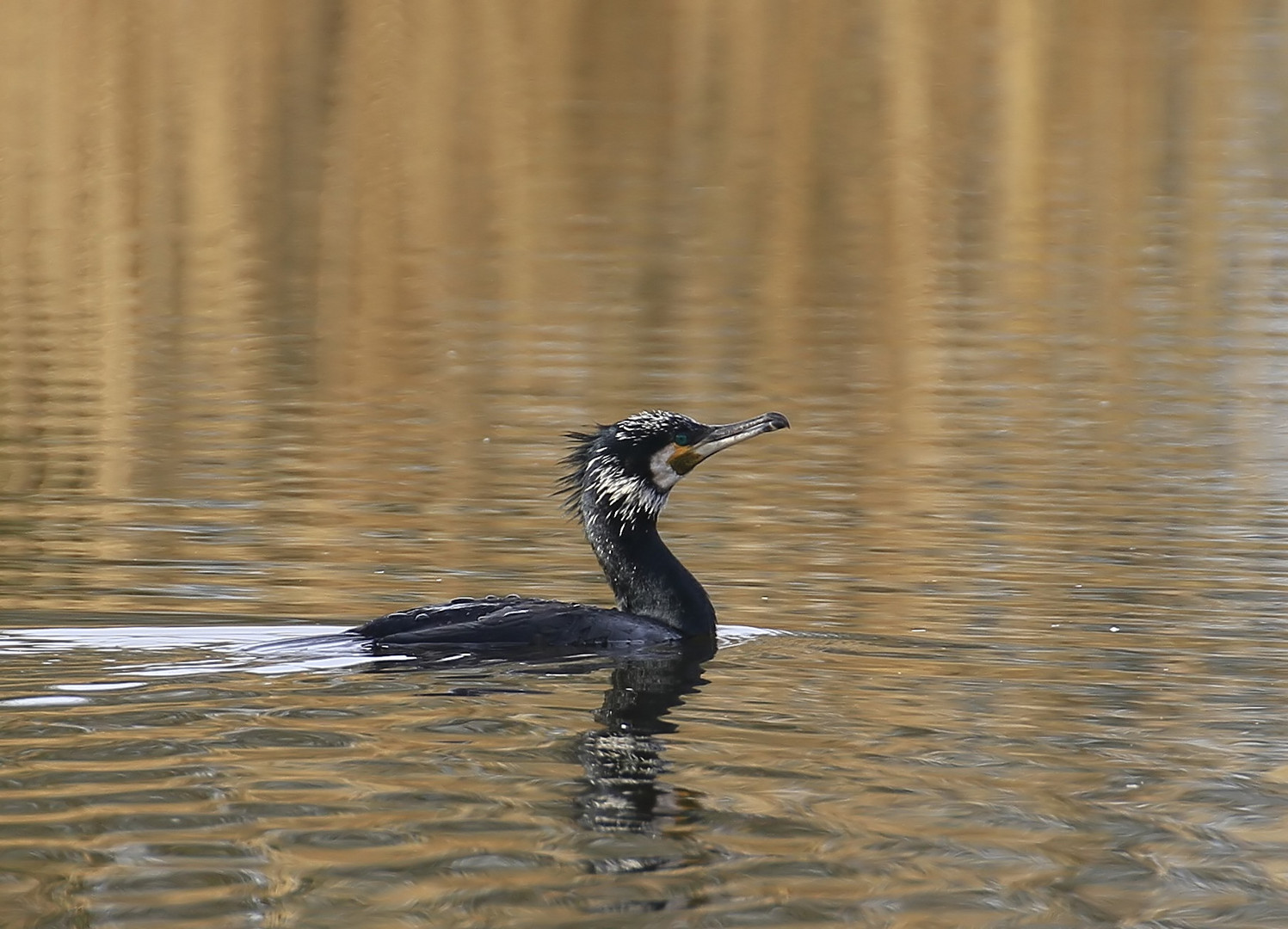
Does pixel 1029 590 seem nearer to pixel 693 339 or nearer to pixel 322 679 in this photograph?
pixel 322 679

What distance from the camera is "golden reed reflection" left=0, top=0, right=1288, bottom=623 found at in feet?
43.0

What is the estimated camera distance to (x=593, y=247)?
841 inches

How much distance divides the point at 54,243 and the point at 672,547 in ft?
39.9

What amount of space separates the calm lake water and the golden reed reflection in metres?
0.09

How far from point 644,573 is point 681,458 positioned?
0.49 meters

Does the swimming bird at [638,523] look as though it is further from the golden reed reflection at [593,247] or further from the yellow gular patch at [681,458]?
the golden reed reflection at [593,247]

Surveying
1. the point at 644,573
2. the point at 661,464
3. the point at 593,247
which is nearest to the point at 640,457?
the point at 661,464

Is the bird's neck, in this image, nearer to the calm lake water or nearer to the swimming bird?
the swimming bird

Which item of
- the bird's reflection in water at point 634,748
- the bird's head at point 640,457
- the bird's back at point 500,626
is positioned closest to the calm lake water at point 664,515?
the bird's reflection in water at point 634,748

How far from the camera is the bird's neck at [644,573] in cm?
900

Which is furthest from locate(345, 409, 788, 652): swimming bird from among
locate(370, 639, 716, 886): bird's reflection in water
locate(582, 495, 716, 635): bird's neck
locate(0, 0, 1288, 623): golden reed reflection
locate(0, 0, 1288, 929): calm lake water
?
locate(0, 0, 1288, 623): golden reed reflection

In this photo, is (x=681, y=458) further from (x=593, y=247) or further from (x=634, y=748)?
(x=593, y=247)

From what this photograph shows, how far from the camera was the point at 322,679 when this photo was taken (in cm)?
772

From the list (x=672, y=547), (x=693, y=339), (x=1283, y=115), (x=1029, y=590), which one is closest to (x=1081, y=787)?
(x=1029, y=590)
